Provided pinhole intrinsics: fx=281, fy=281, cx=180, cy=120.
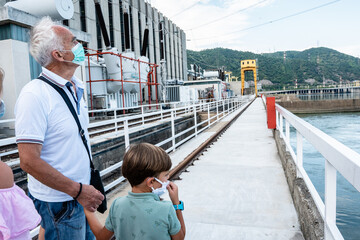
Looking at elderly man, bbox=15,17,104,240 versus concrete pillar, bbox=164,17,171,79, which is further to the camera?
concrete pillar, bbox=164,17,171,79

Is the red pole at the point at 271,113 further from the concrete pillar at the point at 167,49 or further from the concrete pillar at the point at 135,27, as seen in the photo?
the concrete pillar at the point at 167,49

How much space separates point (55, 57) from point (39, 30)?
0.56 ft

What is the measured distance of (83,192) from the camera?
1.54 meters

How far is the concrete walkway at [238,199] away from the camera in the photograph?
10.1 ft

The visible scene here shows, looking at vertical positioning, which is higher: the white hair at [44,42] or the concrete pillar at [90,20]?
the concrete pillar at [90,20]

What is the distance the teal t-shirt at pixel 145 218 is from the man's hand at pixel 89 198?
15 cm

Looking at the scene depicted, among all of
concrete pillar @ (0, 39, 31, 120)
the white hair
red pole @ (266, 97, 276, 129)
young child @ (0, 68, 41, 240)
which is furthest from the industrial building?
red pole @ (266, 97, 276, 129)

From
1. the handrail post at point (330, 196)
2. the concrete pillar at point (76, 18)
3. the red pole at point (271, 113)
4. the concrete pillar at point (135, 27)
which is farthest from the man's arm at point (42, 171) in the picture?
the concrete pillar at point (135, 27)

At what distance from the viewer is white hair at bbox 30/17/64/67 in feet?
5.24

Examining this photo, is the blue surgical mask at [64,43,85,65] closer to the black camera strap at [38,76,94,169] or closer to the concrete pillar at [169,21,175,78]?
the black camera strap at [38,76,94,169]

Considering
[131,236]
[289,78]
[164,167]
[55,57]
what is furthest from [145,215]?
[289,78]

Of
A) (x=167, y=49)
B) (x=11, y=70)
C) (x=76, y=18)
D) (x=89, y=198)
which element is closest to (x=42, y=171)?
(x=89, y=198)

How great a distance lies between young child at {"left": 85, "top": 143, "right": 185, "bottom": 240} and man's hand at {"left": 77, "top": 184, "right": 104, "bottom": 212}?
0.45 ft

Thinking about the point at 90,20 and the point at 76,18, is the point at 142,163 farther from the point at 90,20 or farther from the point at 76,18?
the point at 90,20
